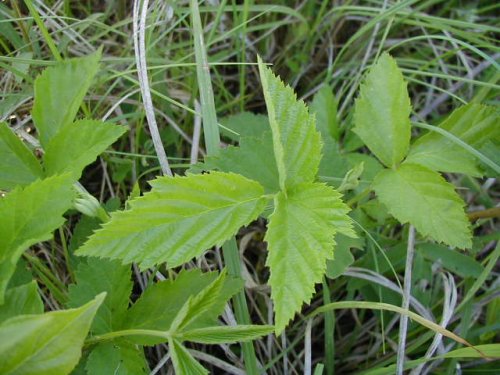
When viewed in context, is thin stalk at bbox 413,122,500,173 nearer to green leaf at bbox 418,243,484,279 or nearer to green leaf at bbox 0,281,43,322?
green leaf at bbox 418,243,484,279

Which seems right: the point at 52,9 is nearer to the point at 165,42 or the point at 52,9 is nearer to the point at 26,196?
the point at 165,42

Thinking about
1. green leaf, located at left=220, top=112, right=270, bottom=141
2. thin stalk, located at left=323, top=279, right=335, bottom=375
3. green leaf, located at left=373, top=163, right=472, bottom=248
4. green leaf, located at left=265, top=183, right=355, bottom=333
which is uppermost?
green leaf, located at left=220, top=112, right=270, bottom=141

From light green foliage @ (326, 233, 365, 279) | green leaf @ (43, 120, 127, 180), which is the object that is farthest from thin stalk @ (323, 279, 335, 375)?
green leaf @ (43, 120, 127, 180)

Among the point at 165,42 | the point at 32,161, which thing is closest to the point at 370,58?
the point at 165,42

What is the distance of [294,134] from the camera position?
1046mm

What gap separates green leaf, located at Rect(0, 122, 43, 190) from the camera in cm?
106

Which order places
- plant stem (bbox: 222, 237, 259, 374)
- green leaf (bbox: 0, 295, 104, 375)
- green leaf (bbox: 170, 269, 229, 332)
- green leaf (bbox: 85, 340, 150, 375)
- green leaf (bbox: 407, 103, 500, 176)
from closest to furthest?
green leaf (bbox: 0, 295, 104, 375) → green leaf (bbox: 170, 269, 229, 332) → green leaf (bbox: 85, 340, 150, 375) → plant stem (bbox: 222, 237, 259, 374) → green leaf (bbox: 407, 103, 500, 176)

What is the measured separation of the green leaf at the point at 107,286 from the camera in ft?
3.37

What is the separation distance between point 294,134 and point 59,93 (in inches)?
18.6

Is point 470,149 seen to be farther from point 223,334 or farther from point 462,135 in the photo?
point 223,334

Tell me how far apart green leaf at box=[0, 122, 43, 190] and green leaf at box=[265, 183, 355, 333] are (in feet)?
1.55

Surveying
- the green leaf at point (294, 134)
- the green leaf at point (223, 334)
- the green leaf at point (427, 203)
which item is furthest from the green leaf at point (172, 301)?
the green leaf at point (427, 203)

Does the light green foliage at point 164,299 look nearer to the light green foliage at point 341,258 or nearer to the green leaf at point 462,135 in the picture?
the light green foliage at point 341,258

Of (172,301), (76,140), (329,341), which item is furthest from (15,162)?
(329,341)
